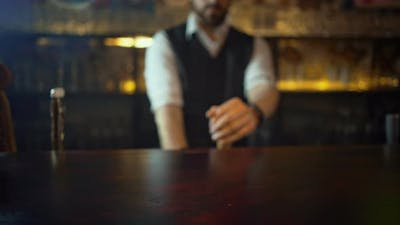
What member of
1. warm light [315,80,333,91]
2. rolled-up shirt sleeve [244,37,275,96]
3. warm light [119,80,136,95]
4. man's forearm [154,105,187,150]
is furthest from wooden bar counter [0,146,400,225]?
warm light [315,80,333,91]

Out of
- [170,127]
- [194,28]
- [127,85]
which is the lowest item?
[170,127]

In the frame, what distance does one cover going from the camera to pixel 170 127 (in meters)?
1.58

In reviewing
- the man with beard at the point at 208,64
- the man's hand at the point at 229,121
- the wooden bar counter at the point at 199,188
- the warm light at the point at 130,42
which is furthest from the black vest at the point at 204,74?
the wooden bar counter at the point at 199,188

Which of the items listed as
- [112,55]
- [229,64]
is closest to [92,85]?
[112,55]

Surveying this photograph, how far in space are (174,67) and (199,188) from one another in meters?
1.27

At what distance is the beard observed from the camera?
1.89 metres

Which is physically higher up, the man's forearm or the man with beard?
the man with beard

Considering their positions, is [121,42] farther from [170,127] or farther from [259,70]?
[170,127]

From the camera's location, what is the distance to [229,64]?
1.95 m

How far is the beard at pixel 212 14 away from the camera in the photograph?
189 cm

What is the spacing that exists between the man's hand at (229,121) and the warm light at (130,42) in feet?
4.47

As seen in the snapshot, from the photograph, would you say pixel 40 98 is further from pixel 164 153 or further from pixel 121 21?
pixel 164 153

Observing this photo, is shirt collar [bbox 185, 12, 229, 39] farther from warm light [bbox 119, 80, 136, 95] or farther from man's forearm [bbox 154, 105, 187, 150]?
warm light [bbox 119, 80, 136, 95]

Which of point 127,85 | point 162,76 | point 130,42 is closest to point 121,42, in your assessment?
point 130,42
